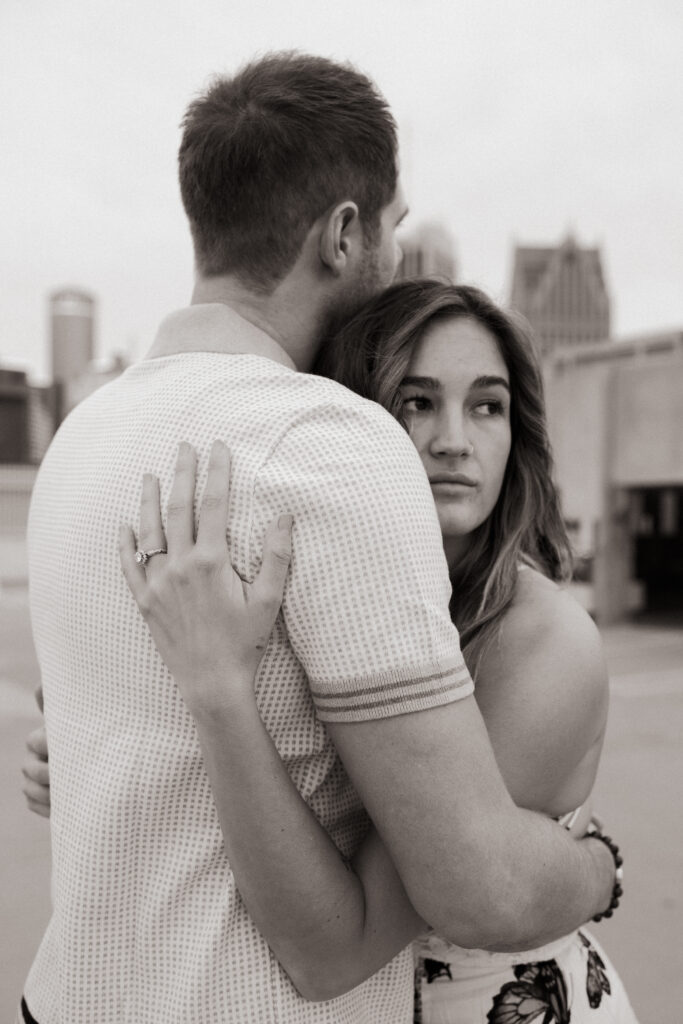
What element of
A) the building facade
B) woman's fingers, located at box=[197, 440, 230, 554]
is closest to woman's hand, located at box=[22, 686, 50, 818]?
woman's fingers, located at box=[197, 440, 230, 554]

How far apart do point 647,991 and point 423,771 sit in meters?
3.56

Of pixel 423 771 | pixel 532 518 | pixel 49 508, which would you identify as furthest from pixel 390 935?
pixel 532 518

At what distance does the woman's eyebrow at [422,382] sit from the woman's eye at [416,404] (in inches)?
0.8

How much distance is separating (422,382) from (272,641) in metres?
0.69

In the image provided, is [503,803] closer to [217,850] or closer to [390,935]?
[390,935]

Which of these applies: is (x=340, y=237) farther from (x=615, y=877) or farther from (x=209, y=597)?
(x=615, y=877)

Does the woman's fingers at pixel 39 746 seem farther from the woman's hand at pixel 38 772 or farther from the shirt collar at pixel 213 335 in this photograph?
the shirt collar at pixel 213 335

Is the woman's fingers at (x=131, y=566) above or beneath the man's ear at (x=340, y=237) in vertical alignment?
beneath

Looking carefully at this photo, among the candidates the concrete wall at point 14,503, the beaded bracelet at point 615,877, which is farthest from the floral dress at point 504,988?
the concrete wall at point 14,503

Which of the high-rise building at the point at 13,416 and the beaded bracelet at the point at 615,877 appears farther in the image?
the high-rise building at the point at 13,416

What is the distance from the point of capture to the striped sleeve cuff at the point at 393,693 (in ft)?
3.43

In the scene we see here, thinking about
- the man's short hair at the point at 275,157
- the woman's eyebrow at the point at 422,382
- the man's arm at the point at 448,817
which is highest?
the man's short hair at the point at 275,157

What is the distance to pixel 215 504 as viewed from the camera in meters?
1.09

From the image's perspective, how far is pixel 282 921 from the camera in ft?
3.66
